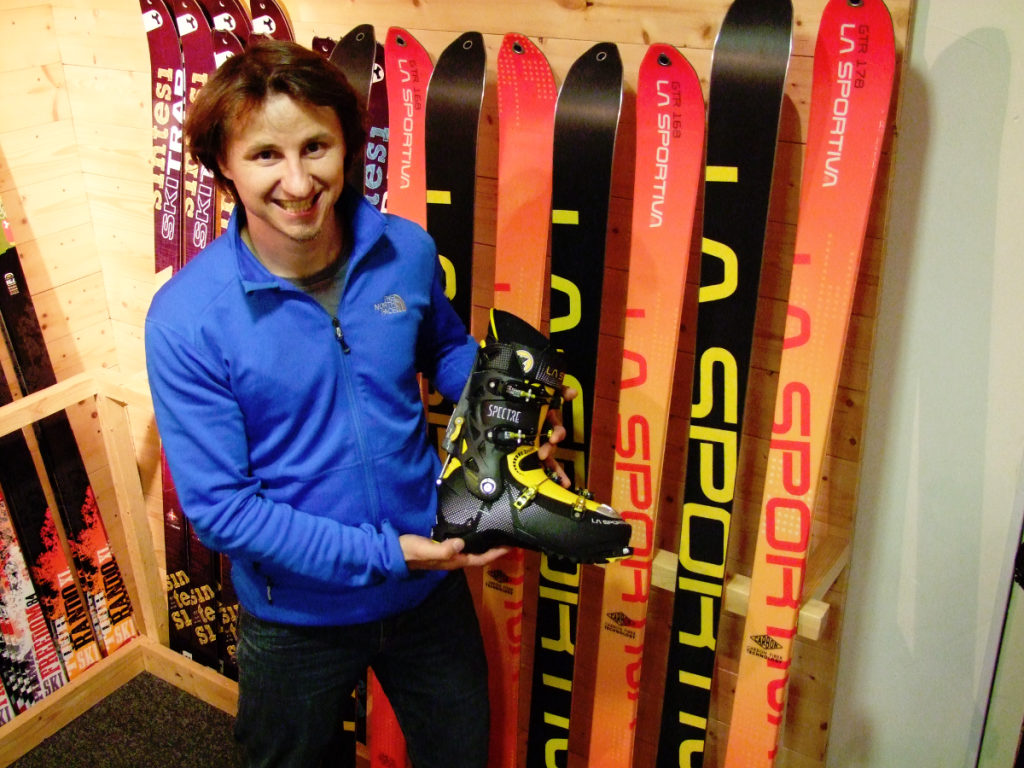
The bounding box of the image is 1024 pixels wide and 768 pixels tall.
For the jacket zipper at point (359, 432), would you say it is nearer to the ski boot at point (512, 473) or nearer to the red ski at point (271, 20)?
the ski boot at point (512, 473)

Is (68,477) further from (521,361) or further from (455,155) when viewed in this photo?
(521,361)

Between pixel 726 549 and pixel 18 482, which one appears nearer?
pixel 726 549

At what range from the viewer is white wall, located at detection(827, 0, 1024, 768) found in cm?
137

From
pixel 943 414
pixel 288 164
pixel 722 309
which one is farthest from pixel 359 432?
pixel 943 414

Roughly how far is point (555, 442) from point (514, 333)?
0.73 feet

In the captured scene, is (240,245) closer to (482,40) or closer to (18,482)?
(482,40)

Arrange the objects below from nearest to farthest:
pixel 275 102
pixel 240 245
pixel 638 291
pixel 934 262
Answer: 1. pixel 275 102
2. pixel 240 245
3. pixel 934 262
4. pixel 638 291

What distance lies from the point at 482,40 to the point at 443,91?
120mm

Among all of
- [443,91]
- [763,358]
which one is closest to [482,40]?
[443,91]

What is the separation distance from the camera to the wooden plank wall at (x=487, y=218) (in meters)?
1.55

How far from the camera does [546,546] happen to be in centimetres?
145

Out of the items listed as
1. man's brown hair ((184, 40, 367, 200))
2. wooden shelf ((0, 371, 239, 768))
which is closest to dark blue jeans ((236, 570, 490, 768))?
man's brown hair ((184, 40, 367, 200))

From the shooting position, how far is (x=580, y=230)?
162cm

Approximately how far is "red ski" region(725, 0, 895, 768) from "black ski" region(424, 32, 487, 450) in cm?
63
